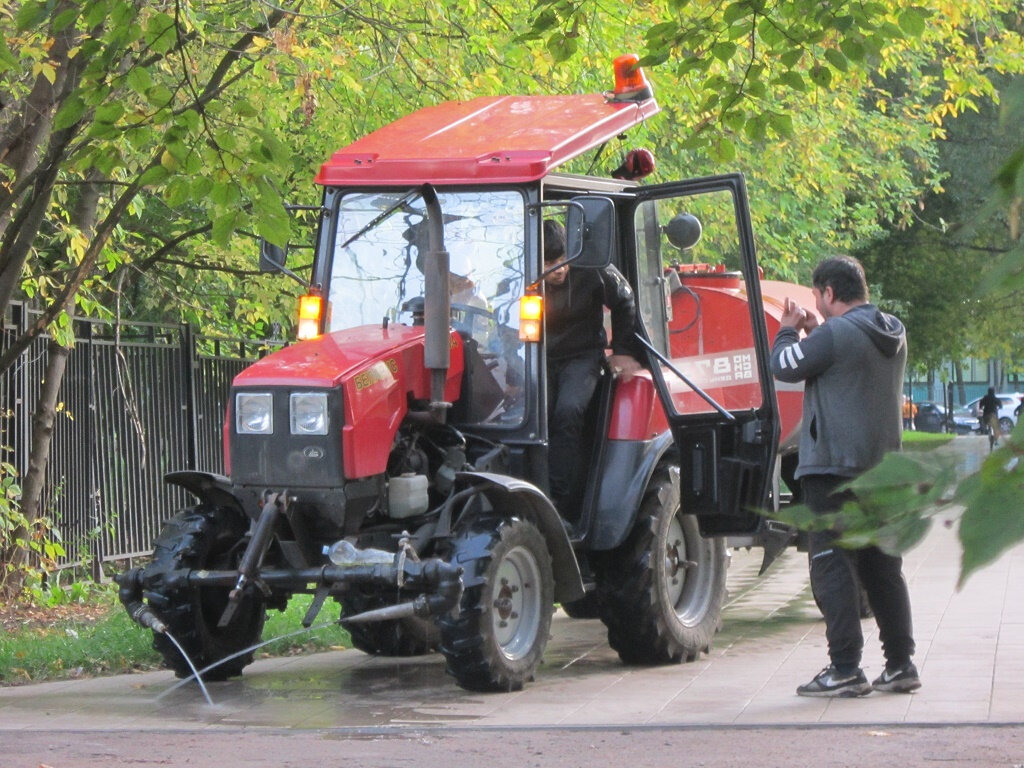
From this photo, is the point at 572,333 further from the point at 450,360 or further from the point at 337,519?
the point at 337,519

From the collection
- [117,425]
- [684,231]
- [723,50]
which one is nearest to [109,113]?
[684,231]

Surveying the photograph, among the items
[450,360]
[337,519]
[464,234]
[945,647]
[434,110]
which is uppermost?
[434,110]

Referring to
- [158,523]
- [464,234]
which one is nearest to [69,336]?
[158,523]

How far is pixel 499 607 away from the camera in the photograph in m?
7.32

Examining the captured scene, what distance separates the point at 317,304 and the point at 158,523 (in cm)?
621

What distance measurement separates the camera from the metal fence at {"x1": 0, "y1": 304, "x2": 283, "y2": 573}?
470 inches

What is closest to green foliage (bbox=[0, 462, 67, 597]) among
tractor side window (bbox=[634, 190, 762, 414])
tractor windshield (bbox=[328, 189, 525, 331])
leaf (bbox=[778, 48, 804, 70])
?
tractor windshield (bbox=[328, 189, 525, 331])

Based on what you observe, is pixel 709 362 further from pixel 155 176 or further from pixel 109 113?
pixel 109 113

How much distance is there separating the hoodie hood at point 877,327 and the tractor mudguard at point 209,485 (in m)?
3.06

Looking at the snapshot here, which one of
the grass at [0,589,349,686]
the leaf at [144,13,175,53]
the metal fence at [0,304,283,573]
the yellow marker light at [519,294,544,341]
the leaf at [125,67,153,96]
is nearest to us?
the leaf at [125,67,153,96]

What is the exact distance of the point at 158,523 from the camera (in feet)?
45.2

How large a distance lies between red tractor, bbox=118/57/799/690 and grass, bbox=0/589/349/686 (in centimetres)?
62

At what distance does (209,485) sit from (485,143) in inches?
88.6

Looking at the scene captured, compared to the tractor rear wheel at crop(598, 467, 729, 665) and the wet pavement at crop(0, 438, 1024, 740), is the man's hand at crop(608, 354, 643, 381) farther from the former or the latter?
the wet pavement at crop(0, 438, 1024, 740)
